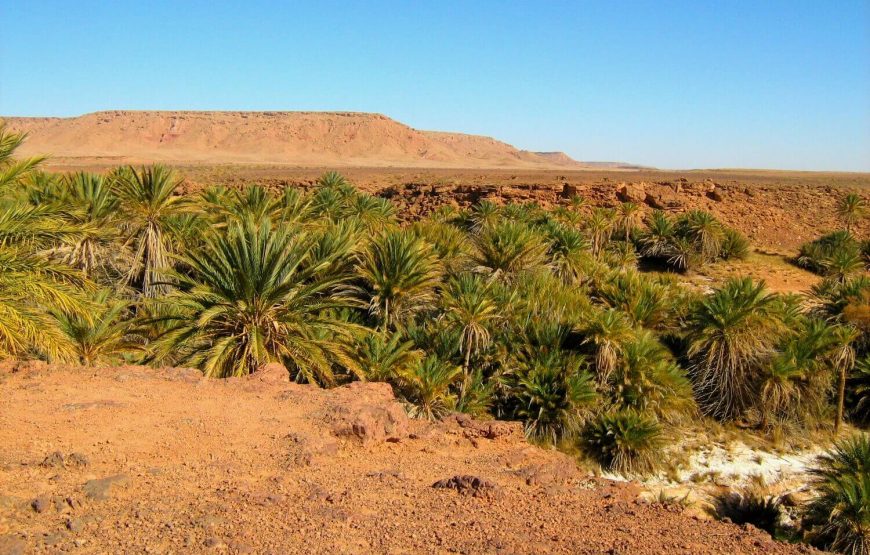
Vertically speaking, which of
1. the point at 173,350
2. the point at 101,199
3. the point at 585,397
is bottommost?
the point at 585,397

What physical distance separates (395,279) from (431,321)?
1219 millimetres

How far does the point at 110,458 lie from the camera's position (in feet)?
18.1

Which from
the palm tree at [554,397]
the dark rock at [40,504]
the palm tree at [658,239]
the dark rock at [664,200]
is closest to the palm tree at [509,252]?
the palm tree at [554,397]

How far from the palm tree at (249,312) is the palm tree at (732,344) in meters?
7.23

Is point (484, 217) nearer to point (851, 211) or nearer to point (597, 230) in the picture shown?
point (597, 230)

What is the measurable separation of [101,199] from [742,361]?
45.7 feet

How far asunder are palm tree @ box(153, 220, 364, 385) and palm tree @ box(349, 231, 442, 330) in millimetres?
1806

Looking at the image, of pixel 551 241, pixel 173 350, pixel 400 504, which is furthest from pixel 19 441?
pixel 551 241

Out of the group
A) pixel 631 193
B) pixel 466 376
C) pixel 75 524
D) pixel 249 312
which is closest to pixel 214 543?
pixel 75 524

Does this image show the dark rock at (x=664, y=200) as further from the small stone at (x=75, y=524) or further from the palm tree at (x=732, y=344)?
the small stone at (x=75, y=524)

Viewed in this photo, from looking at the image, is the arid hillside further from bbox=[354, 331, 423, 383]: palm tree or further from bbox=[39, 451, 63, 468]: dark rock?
bbox=[39, 451, 63, 468]: dark rock

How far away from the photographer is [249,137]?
406 feet

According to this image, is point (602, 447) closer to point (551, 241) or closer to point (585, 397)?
point (585, 397)

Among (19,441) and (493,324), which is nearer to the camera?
(19,441)
